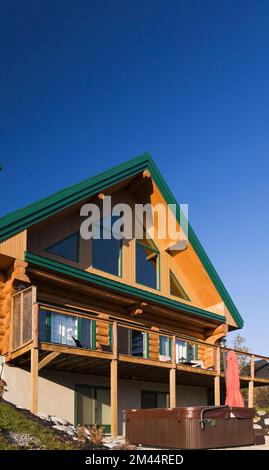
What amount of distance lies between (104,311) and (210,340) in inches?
260

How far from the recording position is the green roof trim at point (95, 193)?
16.4 m

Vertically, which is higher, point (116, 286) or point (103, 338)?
point (116, 286)

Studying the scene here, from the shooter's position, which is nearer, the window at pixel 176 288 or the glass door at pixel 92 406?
the glass door at pixel 92 406

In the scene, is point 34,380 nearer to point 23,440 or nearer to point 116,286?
point 23,440

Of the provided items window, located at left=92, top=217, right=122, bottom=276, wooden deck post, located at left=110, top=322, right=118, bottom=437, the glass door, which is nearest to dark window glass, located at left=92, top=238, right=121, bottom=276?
window, located at left=92, top=217, right=122, bottom=276

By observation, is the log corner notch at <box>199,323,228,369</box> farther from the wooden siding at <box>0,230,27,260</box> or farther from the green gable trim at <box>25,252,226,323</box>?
the wooden siding at <box>0,230,27,260</box>

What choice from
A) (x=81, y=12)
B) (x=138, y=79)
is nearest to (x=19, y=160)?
(x=138, y=79)

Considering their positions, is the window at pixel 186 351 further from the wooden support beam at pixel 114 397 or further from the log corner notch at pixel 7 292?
the log corner notch at pixel 7 292


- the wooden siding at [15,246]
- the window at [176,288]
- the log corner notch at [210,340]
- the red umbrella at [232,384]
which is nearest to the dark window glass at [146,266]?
the window at [176,288]

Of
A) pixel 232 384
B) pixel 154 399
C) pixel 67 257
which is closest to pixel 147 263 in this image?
pixel 67 257

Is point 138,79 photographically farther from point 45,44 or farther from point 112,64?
point 45,44

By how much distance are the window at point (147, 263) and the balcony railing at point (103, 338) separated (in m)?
1.99

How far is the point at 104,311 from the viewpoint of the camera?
66.3 ft

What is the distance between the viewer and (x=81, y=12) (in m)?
22.7
